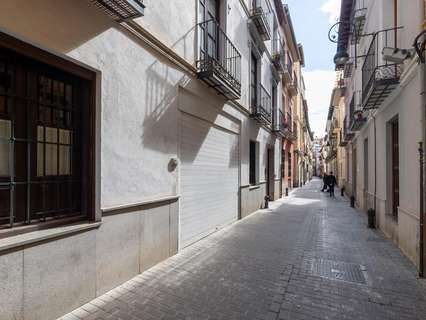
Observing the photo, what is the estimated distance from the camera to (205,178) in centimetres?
700

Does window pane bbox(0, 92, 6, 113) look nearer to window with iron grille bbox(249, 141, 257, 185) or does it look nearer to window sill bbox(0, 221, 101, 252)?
window sill bbox(0, 221, 101, 252)

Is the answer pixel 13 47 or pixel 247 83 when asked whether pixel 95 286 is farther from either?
pixel 247 83

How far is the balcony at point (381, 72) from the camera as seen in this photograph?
5.88 metres

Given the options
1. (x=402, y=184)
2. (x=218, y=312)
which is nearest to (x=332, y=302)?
(x=218, y=312)

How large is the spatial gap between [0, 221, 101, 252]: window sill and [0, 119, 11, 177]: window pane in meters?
0.67

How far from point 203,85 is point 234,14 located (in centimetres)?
383

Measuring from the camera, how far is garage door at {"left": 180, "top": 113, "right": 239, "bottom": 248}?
5973 mm

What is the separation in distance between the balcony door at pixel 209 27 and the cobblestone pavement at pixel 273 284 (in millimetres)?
4850

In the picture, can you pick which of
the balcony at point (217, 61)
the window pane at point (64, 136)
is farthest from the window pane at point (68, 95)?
the balcony at point (217, 61)

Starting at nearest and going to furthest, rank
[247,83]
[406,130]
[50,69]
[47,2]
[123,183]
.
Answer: [47,2] < [50,69] < [123,183] < [406,130] < [247,83]

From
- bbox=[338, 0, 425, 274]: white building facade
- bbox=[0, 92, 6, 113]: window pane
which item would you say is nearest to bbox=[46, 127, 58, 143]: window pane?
bbox=[0, 92, 6, 113]: window pane

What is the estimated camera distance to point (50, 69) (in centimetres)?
320

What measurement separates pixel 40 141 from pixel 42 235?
3.49 feet

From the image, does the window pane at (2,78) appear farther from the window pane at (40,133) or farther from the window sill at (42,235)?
the window sill at (42,235)
